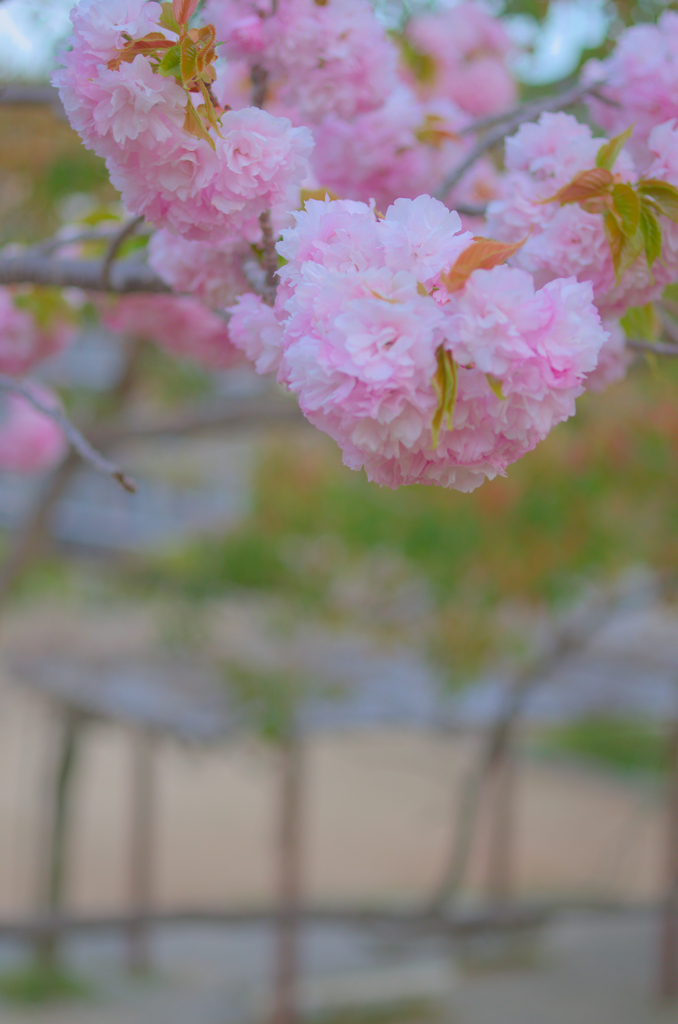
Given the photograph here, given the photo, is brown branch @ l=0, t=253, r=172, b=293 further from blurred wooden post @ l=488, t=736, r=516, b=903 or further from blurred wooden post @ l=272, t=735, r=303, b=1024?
blurred wooden post @ l=488, t=736, r=516, b=903

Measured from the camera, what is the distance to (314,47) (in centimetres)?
96

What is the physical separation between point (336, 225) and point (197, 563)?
3.18 metres

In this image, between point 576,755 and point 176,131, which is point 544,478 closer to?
point 176,131

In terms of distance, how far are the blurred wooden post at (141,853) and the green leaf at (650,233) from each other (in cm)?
458

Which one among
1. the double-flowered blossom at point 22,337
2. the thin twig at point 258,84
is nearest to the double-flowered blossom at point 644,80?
the thin twig at point 258,84

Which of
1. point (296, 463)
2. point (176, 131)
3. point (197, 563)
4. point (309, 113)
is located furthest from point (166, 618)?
point (176, 131)

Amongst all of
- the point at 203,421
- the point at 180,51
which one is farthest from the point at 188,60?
the point at 203,421

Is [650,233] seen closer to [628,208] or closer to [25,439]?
[628,208]

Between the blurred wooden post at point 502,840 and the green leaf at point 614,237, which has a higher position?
the green leaf at point 614,237

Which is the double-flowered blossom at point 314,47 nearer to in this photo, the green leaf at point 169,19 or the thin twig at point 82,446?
the green leaf at point 169,19

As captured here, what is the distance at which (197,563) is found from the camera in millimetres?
3725

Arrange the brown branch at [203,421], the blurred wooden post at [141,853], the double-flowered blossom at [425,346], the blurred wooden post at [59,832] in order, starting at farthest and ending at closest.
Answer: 1. the blurred wooden post at [141,853]
2. the blurred wooden post at [59,832]
3. the brown branch at [203,421]
4. the double-flowered blossom at [425,346]

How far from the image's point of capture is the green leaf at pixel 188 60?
639mm

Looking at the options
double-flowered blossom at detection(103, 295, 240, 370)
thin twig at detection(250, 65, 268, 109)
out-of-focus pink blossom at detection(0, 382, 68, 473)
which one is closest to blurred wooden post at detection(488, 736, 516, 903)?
out-of-focus pink blossom at detection(0, 382, 68, 473)
